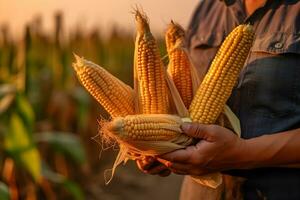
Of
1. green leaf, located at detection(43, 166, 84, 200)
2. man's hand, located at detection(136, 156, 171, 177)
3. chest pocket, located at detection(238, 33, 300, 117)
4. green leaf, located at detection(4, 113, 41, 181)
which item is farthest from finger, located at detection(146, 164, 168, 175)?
green leaf, located at detection(43, 166, 84, 200)

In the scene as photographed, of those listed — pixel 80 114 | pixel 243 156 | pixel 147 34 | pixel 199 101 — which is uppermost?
pixel 147 34

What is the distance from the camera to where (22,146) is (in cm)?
415

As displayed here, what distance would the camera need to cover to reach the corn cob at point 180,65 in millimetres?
2209

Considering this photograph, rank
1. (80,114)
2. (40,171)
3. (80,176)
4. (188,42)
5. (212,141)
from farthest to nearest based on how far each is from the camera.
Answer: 1. (80,176)
2. (80,114)
3. (40,171)
4. (188,42)
5. (212,141)

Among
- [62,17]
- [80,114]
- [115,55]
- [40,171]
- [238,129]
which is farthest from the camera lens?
[115,55]

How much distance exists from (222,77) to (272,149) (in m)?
0.26

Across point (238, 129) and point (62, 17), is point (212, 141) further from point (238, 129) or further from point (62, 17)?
point (62, 17)

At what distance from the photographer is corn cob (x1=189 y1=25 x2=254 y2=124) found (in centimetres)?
210

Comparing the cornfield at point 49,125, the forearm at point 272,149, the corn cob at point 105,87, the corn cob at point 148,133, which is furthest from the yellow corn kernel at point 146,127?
the cornfield at point 49,125

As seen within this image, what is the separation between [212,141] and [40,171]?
94.7 inches

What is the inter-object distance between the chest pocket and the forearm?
90mm

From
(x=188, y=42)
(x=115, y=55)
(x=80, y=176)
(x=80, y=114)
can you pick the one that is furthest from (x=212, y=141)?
(x=115, y=55)

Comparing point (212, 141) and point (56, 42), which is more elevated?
point (212, 141)

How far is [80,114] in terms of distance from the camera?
5633 mm
